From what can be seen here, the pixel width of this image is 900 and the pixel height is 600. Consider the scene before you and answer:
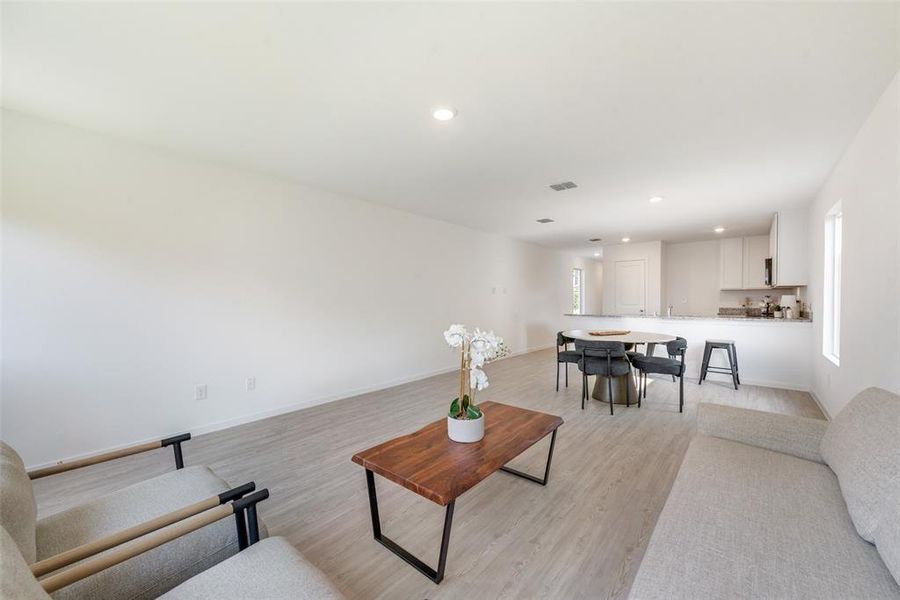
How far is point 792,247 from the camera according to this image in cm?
494

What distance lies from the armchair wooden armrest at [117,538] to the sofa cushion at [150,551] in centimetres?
16

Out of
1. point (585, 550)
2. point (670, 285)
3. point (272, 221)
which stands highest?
point (272, 221)

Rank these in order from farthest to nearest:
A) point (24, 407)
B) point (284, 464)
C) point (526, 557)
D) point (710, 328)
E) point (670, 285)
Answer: point (670, 285), point (710, 328), point (284, 464), point (24, 407), point (526, 557)

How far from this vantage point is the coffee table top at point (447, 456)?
5.01ft

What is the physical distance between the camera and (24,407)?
253 cm

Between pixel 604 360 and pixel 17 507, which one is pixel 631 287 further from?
pixel 17 507

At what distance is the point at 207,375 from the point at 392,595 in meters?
2.81

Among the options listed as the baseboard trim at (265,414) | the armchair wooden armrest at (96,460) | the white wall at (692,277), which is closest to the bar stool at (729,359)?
the white wall at (692,277)

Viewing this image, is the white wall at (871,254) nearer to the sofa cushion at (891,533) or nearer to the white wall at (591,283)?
the sofa cushion at (891,533)

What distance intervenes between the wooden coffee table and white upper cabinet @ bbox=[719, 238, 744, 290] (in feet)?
23.9

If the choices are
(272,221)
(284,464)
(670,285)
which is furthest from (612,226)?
(284,464)

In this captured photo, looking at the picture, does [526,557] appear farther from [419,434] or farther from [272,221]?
[272,221]

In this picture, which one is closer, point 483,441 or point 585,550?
point 585,550

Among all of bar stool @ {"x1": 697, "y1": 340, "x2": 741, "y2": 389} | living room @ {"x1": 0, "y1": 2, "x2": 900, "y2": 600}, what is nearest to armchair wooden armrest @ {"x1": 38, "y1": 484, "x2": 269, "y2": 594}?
living room @ {"x1": 0, "y1": 2, "x2": 900, "y2": 600}
